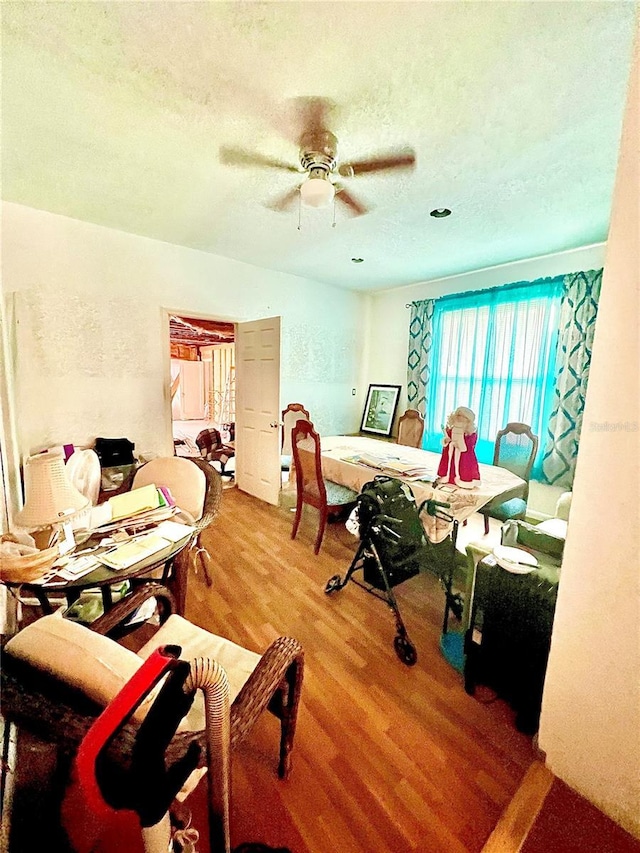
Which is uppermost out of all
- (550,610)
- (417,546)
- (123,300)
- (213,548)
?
(123,300)

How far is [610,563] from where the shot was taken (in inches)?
32.9

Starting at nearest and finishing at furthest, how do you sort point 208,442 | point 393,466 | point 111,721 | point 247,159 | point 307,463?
point 111,721, point 247,159, point 393,466, point 307,463, point 208,442

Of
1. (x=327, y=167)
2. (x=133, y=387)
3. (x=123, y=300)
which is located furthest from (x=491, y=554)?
(x=123, y=300)

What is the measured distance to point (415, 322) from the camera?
4.20 meters

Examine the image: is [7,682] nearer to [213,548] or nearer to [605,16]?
[213,548]

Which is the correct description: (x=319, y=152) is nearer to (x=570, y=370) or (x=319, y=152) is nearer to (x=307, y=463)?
(x=307, y=463)

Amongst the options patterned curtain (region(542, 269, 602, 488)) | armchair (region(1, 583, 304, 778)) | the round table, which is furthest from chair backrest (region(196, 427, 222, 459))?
armchair (region(1, 583, 304, 778))

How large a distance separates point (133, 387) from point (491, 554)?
3.12 m

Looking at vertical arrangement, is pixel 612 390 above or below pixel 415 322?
below

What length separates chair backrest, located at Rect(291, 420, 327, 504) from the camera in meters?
2.47

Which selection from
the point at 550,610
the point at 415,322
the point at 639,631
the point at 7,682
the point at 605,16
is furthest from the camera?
the point at 415,322

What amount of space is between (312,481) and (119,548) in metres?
Answer: 1.56

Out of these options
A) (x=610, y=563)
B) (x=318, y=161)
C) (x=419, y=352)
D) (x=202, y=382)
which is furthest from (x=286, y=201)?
(x=202, y=382)

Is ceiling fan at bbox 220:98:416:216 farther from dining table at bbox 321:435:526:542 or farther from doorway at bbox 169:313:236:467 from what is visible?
doorway at bbox 169:313:236:467
